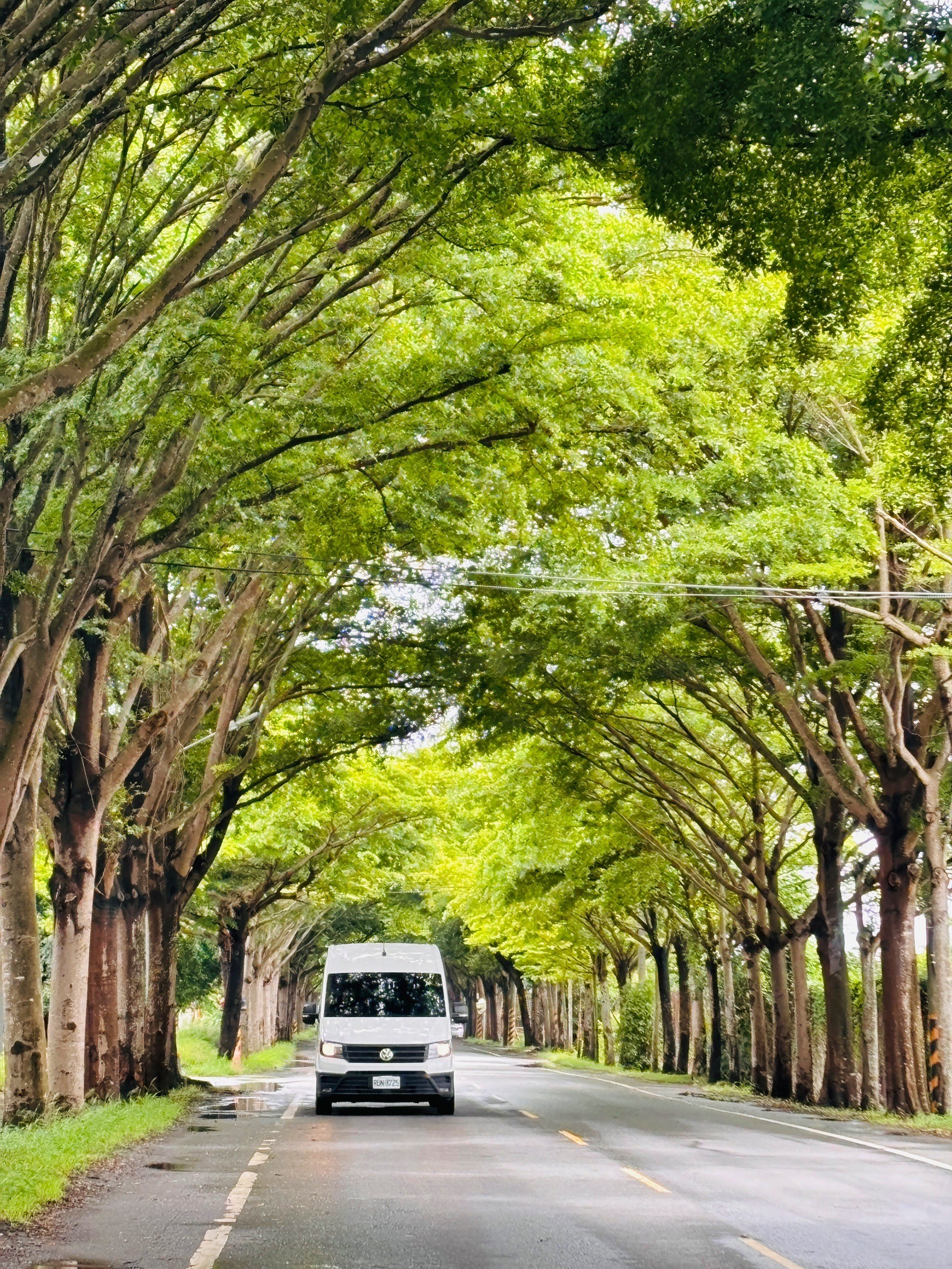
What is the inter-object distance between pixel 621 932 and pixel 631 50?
1869 inches

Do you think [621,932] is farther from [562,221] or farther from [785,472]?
[562,221]

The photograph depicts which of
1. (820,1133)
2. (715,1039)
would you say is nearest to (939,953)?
(820,1133)

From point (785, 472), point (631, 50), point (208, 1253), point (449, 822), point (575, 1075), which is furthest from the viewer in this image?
point (575, 1075)

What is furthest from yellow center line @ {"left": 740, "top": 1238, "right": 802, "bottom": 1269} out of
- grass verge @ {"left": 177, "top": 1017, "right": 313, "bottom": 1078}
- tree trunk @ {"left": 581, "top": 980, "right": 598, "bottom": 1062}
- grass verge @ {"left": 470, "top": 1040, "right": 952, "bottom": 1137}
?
tree trunk @ {"left": 581, "top": 980, "right": 598, "bottom": 1062}

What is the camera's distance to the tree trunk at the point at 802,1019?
2802cm

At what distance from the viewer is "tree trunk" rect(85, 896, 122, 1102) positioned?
62.8 feet

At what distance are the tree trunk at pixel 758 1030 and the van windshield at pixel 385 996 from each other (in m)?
12.9

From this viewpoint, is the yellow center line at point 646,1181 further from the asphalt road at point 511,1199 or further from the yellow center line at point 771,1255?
the yellow center line at point 771,1255

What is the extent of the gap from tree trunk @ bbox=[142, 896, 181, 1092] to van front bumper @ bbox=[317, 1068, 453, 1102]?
9.45ft

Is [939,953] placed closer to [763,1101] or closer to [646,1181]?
[763,1101]

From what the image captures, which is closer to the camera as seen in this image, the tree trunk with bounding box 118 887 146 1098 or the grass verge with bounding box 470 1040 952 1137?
the grass verge with bounding box 470 1040 952 1137

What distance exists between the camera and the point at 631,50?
9.10 m

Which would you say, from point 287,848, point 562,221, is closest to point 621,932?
point 287,848

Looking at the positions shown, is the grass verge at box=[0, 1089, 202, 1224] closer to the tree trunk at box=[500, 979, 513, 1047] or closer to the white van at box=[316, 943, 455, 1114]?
the white van at box=[316, 943, 455, 1114]
